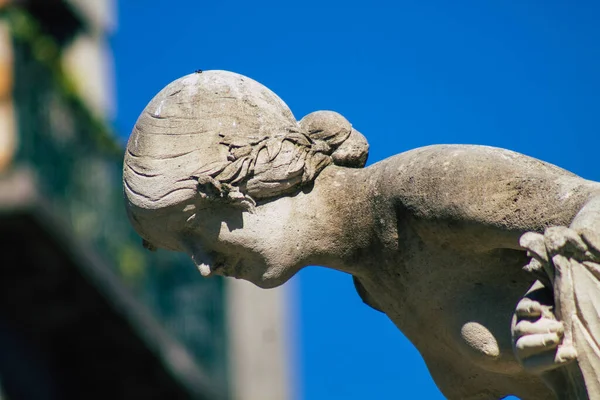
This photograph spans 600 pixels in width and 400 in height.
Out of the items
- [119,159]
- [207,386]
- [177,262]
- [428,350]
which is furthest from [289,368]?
[428,350]

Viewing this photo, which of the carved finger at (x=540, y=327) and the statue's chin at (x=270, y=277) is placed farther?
the statue's chin at (x=270, y=277)

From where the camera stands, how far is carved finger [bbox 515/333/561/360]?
5770 mm


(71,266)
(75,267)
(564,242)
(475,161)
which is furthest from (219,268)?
(75,267)

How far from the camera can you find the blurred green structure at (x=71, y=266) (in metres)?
22.1

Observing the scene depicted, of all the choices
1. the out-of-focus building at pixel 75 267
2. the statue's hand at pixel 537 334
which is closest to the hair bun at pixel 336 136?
the statue's hand at pixel 537 334

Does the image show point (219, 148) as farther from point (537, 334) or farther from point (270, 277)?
point (537, 334)

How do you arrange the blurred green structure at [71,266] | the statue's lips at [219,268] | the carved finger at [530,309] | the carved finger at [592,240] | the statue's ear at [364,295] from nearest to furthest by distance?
the carved finger at [592,240]
the carved finger at [530,309]
the statue's lips at [219,268]
the statue's ear at [364,295]
the blurred green structure at [71,266]

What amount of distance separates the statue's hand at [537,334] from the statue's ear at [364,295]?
3.01ft

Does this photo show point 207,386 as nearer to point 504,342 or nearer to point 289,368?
point 289,368

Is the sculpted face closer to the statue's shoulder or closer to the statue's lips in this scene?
the statue's lips

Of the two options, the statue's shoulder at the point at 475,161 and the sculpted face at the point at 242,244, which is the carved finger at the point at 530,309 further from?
the sculpted face at the point at 242,244

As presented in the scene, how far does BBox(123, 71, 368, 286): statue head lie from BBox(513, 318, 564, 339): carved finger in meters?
0.93

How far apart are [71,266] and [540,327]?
1705 cm

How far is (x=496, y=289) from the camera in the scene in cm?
634
